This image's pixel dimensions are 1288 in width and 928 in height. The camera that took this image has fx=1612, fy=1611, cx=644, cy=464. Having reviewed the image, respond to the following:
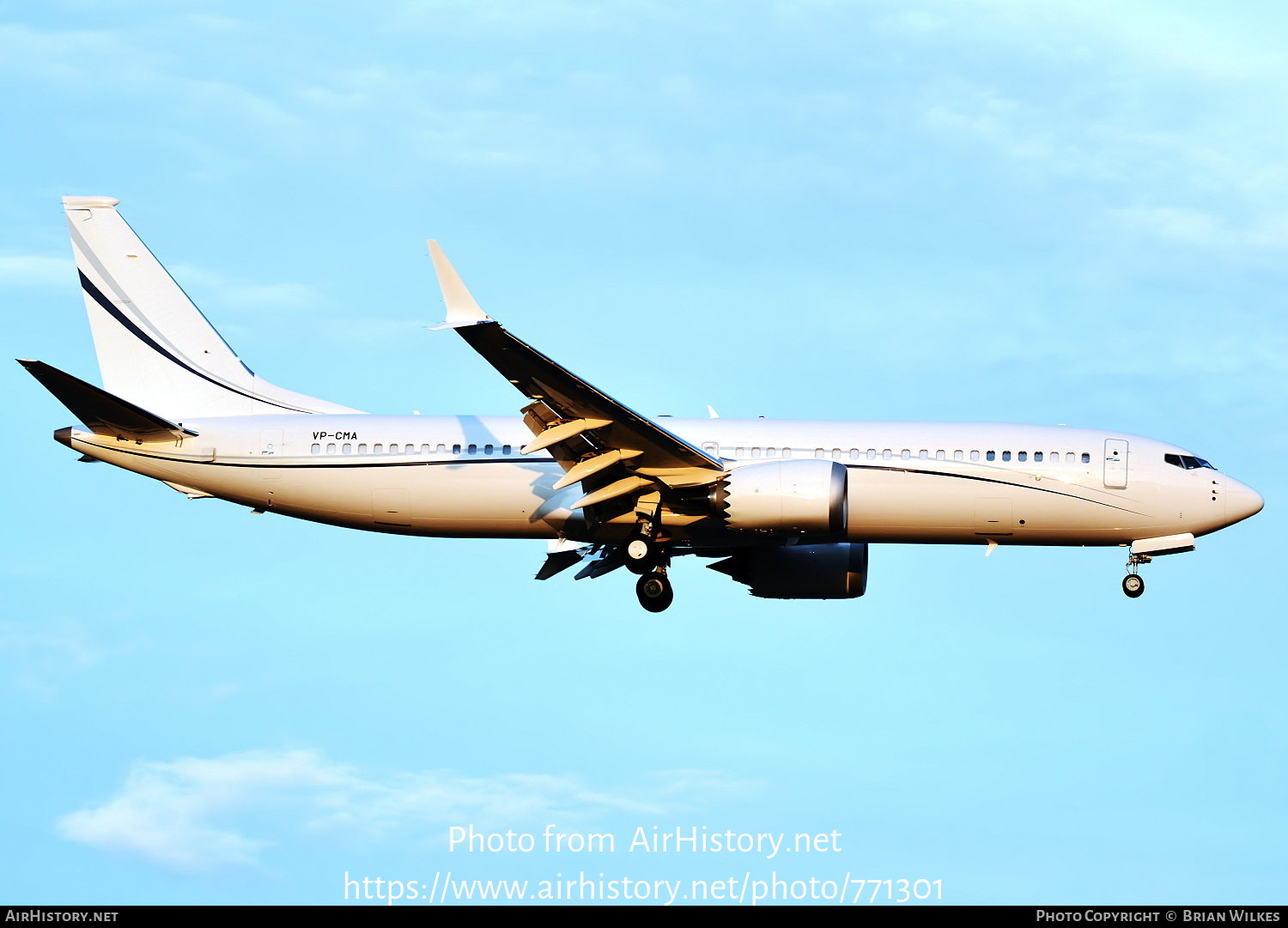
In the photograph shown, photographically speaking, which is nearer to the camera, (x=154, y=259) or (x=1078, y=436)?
(x=1078, y=436)

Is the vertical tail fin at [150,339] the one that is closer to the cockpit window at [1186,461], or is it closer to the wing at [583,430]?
the wing at [583,430]

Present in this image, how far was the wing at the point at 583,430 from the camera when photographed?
28500mm

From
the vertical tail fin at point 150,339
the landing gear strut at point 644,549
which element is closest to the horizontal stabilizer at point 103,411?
the vertical tail fin at point 150,339

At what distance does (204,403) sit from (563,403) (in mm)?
10826

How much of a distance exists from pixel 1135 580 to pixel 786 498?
885 cm

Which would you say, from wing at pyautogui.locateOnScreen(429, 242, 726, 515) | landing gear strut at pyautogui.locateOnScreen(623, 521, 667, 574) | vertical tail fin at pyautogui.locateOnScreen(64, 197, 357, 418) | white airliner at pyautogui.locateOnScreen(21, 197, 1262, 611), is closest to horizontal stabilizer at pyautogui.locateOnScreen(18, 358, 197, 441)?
white airliner at pyautogui.locateOnScreen(21, 197, 1262, 611)

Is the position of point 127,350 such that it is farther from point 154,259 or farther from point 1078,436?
point 1078,436

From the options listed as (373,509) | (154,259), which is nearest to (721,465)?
(373,509)

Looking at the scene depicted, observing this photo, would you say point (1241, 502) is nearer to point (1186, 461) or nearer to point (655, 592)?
point (1186, 461)

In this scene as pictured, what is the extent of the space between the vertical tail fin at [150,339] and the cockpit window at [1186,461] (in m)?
18.6

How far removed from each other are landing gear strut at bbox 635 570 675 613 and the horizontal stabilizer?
35.0 feet

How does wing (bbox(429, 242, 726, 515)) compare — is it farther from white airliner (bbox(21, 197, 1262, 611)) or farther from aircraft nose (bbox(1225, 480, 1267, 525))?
aircraft nose (bbox(1225, 480, 1267, 525))

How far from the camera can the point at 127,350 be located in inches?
1517

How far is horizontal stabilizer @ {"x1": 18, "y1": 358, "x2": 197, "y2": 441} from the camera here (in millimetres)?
33250
